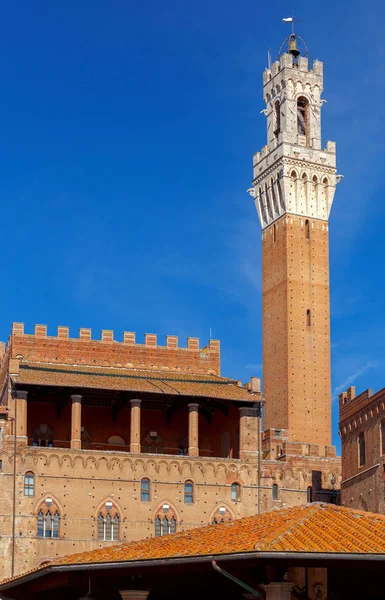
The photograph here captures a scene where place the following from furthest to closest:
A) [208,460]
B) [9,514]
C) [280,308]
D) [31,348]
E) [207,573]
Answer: [280,308] < [31,348] < [208,460] < [9,514] < [207,573]

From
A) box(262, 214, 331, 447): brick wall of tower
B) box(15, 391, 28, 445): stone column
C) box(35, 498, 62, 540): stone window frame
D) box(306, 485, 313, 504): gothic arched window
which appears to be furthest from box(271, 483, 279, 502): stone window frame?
box(262, 214, 331, 447): brick wall of tower

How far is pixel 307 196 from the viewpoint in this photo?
89.3 meters

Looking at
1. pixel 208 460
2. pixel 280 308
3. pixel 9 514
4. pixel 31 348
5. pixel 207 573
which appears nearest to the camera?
pixel 207 573

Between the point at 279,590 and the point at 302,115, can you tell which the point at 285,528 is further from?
the point at 302,115

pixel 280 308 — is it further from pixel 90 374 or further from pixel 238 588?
pixel 238 588

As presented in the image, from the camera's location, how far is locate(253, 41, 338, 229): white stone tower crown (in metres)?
89.3

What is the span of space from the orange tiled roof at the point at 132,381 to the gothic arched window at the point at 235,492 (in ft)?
14.0

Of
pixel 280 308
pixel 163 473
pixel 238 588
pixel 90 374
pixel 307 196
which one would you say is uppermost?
pixel 307 196

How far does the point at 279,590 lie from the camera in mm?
19578

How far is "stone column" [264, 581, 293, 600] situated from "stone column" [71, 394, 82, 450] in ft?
132

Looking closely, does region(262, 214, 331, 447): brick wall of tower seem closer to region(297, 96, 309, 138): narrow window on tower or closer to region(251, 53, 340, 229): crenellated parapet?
region(251, 53, 340, 229): crenellated parapet

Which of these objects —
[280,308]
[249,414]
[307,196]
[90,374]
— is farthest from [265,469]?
[307,196]

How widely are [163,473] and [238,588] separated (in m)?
38.8

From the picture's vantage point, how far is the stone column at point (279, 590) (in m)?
19.6
